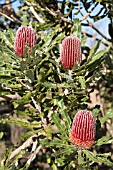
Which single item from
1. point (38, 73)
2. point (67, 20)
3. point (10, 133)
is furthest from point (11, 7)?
point (10, 133)

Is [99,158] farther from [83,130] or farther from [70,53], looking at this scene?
[70,53]

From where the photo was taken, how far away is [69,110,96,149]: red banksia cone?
4.36ft

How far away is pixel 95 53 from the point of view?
1.45 m

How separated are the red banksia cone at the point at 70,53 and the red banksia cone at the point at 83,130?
189 millimetres

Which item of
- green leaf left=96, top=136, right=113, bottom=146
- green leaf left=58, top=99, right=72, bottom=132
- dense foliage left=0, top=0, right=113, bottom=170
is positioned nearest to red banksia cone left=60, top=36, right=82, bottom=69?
dense foliage left=0, top=0, right=113, bottom=170

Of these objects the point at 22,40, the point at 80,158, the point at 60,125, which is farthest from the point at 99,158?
the point at 22,40

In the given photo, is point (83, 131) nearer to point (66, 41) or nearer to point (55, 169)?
point (66, 41)

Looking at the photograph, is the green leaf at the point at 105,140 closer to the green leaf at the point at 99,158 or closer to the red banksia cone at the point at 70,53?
the green leaf at the point at 99,158

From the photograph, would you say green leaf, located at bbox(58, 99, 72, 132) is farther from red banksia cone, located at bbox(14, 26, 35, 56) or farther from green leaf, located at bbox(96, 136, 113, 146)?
red banksia cone, located at bbox(14, 26, 35, 56)

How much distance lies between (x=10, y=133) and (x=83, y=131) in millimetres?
4770

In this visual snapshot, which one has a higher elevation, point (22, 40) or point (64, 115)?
point (22, 40)

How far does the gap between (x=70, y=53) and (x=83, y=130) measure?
0.29 meters

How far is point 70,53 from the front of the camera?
54.4 inches

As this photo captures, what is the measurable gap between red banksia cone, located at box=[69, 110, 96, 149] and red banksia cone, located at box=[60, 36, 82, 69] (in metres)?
0.19
